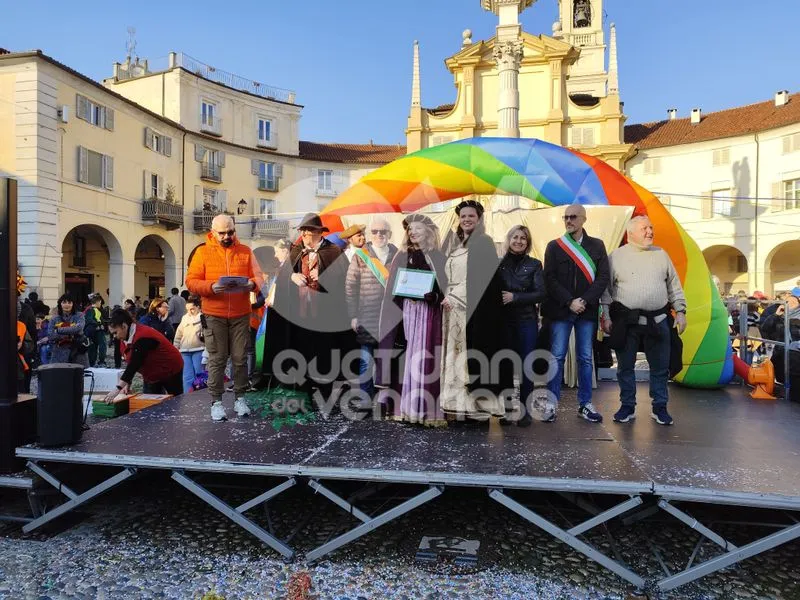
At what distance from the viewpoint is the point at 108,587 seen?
3.20 metres

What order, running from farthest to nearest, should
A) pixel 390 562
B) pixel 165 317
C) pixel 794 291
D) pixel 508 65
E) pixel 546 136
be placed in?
1. pixel 546 136
2. pixel 508 65
3. pixel 165 317
4. pixel 794 291
5. pixel 390 562

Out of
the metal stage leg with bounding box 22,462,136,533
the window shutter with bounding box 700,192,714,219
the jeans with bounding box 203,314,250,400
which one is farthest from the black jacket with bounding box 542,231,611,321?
the window shutter with bounding box 700,192,714,219

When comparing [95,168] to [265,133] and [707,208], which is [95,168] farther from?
[707,208]

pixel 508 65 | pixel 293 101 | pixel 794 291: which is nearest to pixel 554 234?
pixel 794 291

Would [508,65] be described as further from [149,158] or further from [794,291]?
[149,158]

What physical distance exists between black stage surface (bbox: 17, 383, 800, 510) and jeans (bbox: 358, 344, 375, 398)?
1.86 feet

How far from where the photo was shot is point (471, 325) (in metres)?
4.57

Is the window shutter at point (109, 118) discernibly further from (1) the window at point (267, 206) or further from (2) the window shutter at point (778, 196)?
(2) the window shutter at point (778, 196)

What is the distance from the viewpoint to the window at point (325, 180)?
34.9 m

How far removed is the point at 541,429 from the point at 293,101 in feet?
108

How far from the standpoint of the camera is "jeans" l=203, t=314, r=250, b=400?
4758mm

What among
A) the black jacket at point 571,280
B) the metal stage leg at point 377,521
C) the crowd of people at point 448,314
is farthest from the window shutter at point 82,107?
the metal stage leg at point 377,521

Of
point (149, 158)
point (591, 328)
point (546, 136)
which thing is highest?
point (546, 136)

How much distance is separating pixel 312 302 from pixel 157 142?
24049mm
